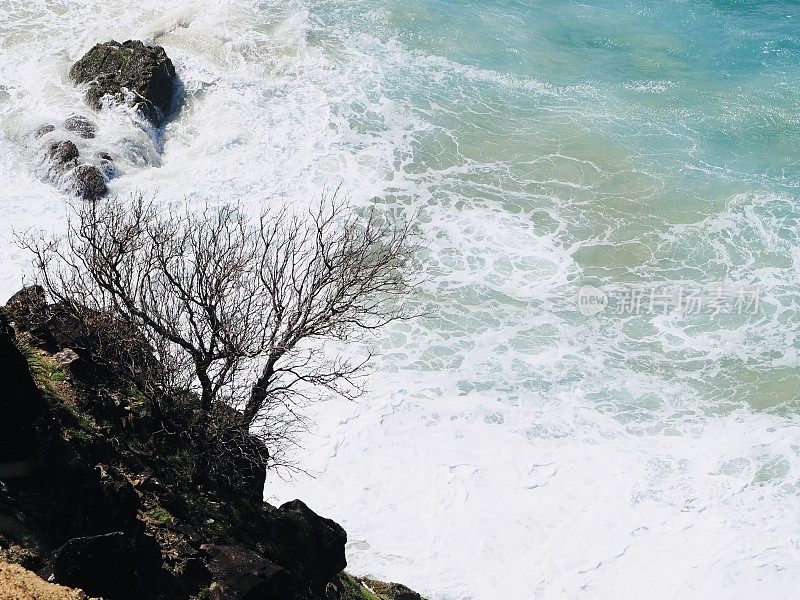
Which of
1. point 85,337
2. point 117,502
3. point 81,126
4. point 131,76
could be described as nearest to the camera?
point 117,502

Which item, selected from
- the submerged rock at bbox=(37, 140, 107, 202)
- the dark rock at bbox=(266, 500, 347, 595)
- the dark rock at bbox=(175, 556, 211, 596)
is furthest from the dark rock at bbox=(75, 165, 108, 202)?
the dark rock at bbox=(175, 556, 211, 596)

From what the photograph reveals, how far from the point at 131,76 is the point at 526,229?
18.5 m

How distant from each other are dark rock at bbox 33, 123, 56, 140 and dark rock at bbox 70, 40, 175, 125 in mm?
2897

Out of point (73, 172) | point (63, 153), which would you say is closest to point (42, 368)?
point (73, 172)

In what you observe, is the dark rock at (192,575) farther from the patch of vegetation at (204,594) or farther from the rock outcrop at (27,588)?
the rock outcrop at (27,588)

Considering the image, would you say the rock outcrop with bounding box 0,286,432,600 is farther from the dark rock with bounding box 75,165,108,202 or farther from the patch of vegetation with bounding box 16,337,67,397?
the dark rock with bounding box 75,165,108,202

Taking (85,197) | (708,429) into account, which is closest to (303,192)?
(85,197)

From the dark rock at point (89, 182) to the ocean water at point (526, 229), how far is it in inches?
30.8

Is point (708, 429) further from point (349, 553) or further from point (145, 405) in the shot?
point (145, 405)

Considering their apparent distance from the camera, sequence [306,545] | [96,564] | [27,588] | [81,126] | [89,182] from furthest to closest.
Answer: [81,126], [89,182], [306,545], [96,564], [27,588]

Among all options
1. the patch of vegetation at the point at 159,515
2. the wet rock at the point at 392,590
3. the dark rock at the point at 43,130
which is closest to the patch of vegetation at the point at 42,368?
the patch of vegetation at the point at 159,515

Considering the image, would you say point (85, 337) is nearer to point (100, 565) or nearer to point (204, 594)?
point (204, 594)

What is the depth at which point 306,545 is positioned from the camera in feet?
61.4

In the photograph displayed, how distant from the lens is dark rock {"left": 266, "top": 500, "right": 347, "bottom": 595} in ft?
60.1
